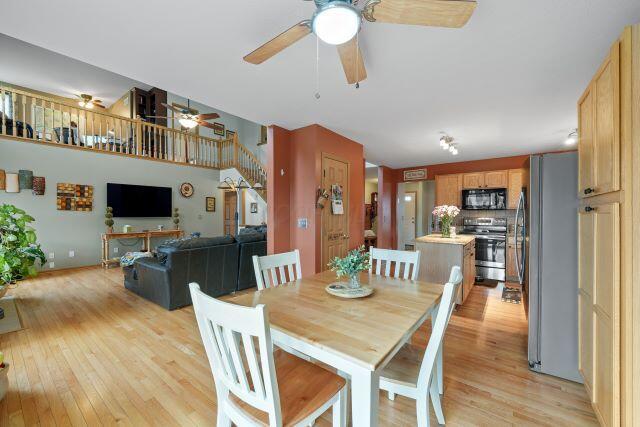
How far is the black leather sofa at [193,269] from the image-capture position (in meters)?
3.35

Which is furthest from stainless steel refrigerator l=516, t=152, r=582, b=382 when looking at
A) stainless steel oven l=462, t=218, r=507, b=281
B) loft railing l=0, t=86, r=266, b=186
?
loft railing l=0, t=86, r=266, b=186

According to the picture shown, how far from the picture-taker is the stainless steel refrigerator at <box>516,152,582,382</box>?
195 cm

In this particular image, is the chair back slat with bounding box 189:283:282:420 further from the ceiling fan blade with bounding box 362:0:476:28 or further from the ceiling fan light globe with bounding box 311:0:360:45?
the ceiling fan blade with bounding box 362:0:476:28

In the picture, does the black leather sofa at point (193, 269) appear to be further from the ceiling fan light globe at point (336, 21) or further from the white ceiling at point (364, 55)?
the ceiling fan light globe at point (336, 21)

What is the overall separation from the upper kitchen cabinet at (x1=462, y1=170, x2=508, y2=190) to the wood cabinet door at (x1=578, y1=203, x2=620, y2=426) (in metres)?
4.02

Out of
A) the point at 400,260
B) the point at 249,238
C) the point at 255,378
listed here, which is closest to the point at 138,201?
the point at 249,238

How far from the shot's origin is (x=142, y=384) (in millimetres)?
1928

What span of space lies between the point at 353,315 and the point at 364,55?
1875 mm

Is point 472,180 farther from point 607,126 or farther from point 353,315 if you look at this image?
point 353,315

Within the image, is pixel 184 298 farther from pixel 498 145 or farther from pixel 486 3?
pixel 498 145

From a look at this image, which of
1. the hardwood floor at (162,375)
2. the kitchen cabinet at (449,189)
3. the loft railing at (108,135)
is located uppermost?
the loft railing at (108,135)

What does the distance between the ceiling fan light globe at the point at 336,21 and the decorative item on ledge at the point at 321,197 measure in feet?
8.03

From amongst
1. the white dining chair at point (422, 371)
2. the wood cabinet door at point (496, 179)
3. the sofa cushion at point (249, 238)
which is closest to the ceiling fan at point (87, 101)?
the sofa cushion at point (249, 238)

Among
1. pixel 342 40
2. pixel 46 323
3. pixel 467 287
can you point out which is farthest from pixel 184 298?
pixel 467 287
